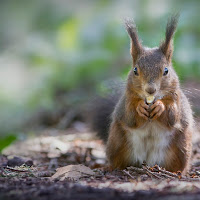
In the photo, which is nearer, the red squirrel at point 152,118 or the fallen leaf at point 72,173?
the fallen leaf at point 72,173

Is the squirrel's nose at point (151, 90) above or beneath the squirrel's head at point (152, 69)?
beneath

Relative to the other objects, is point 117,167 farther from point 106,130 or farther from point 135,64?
point 135,64

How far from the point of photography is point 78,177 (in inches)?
120

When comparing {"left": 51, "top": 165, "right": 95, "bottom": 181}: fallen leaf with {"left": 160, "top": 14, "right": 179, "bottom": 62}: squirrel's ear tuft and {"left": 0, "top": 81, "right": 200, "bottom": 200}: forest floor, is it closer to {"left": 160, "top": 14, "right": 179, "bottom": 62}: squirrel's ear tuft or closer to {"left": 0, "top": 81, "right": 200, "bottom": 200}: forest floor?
{"left": 0, "top": 81, "right": 200, "bottom": 200}: forest floor

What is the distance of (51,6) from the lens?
12.8 meters

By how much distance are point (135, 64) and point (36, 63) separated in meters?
5.26

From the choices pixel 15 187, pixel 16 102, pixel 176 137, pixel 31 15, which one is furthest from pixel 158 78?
pixel 31 15

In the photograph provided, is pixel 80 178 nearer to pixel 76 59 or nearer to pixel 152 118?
pixel 152 118

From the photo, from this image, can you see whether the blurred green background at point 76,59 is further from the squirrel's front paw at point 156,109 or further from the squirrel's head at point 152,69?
the squirrel's front paw at point 156,109

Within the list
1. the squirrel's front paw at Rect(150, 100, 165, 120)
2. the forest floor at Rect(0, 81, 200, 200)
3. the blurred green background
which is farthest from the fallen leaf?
the blurred green background

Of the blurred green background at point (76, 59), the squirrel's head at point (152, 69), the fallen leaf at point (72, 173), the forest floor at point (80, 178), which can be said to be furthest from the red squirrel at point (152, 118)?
the blurred green background at point (76, 59)

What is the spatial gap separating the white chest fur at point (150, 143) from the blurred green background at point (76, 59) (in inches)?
120

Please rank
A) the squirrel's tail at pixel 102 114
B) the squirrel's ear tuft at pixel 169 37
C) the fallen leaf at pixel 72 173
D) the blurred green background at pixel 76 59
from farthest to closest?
the blurred green background at pixel 76 59 → the squirrel's tail at pixel 102 114 → the squirrel's ear tuft at pixel 169 37 → the fallen leaf at pixel 72 173

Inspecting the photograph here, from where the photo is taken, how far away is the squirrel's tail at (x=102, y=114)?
4.19 meters
